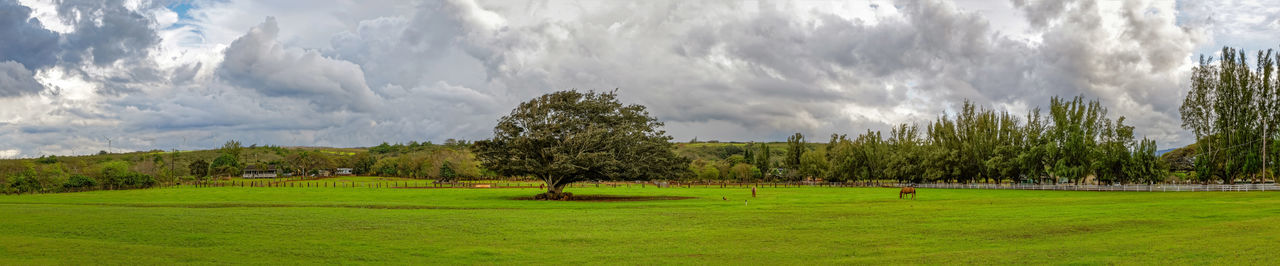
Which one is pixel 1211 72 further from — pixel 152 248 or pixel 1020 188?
pixel 152 248

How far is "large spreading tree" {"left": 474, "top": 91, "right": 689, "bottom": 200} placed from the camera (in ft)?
192

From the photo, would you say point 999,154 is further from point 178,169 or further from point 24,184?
point 178,169

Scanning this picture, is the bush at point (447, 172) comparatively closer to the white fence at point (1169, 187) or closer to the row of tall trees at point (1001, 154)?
the row of tall trees at point (1001, 154)

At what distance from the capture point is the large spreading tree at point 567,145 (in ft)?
192

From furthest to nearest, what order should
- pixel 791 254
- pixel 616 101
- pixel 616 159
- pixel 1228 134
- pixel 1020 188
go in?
pixel 1020 188, pixel 1228 134, pixel 616 101, pixel 616 159, pixel 791 254

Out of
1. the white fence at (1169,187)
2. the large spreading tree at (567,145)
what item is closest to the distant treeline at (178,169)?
the large spreading tree at (567,145)

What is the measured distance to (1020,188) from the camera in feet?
283

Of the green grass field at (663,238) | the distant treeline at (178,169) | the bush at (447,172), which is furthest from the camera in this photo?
the bush at (447,172)

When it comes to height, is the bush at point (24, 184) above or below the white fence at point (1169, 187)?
below

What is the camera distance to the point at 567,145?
2324 inches

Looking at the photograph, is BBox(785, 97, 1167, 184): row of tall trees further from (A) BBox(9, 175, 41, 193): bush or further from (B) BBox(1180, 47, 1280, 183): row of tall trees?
(A) BBox(9, 175, 41, 193): bush

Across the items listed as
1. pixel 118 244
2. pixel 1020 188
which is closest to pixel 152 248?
pixel 118 244

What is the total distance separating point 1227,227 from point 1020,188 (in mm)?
67790

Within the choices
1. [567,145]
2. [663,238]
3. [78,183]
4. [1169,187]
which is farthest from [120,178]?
[1169,187]
